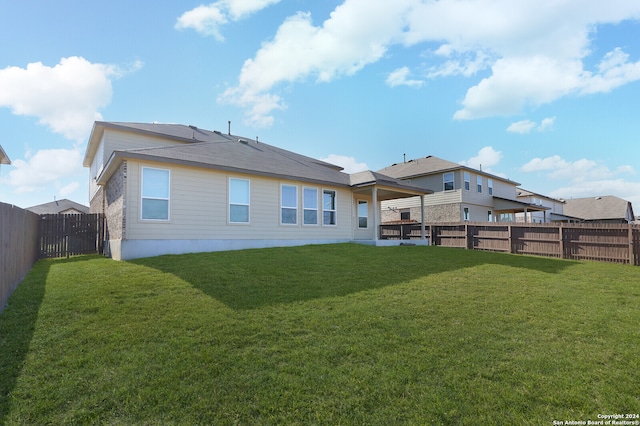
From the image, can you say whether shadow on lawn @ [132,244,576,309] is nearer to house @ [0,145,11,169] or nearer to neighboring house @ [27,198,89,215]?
house @ [0,145,11,169]

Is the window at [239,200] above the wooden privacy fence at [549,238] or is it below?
above

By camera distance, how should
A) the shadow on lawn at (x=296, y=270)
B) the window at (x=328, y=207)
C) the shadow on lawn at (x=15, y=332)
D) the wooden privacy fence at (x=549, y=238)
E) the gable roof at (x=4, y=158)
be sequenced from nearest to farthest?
the shadow on lawn at (x=15, y=332)
the shadow on lawn at (x=296, y=270)
the wooden privacy fence at (x=549, y=238)
the gable roof at (x=4, y=158)
the window at (x=328, y=207)

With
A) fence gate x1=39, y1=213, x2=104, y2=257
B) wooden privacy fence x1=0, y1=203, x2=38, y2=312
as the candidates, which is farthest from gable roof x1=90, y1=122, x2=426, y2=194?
wooden privacy fence x1=0, y1=203, x2=38, y2=312

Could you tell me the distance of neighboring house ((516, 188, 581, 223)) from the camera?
114ft

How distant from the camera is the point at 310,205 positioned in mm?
13484

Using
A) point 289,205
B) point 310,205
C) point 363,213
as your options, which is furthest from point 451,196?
point 289,205

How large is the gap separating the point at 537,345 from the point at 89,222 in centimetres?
1489

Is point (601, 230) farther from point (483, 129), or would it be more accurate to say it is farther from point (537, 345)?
point (537, 345)

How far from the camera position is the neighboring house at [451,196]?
2384 cm

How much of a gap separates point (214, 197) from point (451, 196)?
62.0ft

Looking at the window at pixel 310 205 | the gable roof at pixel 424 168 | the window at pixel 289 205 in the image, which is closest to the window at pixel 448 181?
the gable roof at pixel 424 168

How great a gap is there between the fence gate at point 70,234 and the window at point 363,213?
36.9ft

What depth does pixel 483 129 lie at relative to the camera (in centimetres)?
1667

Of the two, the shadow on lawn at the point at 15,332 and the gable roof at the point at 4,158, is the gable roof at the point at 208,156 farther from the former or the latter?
the shadow on lawn at the point at 15,332
